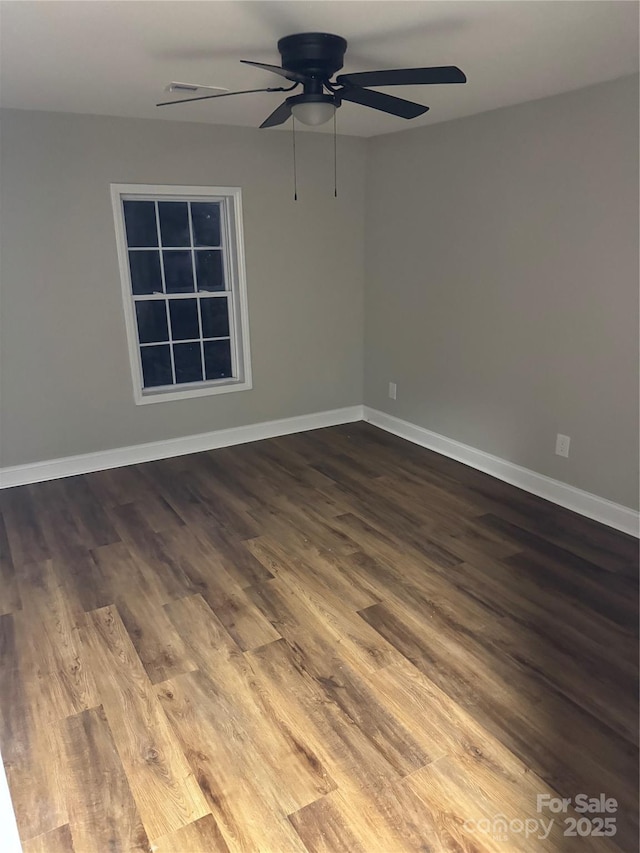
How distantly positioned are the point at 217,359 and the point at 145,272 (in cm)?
86

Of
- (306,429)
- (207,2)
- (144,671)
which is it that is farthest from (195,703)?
(306,429)

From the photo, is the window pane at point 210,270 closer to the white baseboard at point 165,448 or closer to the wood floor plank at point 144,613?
the white baseboard at point 165,448

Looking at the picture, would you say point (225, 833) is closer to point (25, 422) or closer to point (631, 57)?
point (25, 422)

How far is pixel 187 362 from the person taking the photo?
183 inches

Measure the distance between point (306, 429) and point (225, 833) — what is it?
3595 millimetres

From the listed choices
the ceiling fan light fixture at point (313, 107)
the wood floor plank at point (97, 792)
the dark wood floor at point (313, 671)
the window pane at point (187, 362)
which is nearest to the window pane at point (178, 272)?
the window pane at point (187, 362)

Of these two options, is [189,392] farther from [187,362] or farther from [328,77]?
[328,77]

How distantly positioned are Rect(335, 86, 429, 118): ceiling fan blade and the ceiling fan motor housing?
106 mm

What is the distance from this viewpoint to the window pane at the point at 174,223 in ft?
14.0

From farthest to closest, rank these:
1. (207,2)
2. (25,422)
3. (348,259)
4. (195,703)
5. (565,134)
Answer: (348,259) → (25,422) → (565,134) → (195,703) → (207,2)

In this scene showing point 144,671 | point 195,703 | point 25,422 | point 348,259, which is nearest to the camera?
point 195,703

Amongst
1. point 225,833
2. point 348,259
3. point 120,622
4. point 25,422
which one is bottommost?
point 225,833

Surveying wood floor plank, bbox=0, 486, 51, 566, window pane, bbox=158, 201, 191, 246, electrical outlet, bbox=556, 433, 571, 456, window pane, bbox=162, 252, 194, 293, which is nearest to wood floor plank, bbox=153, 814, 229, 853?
wood floor plank, bbox=0, 486, 51, 566

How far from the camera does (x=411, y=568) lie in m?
3.00
